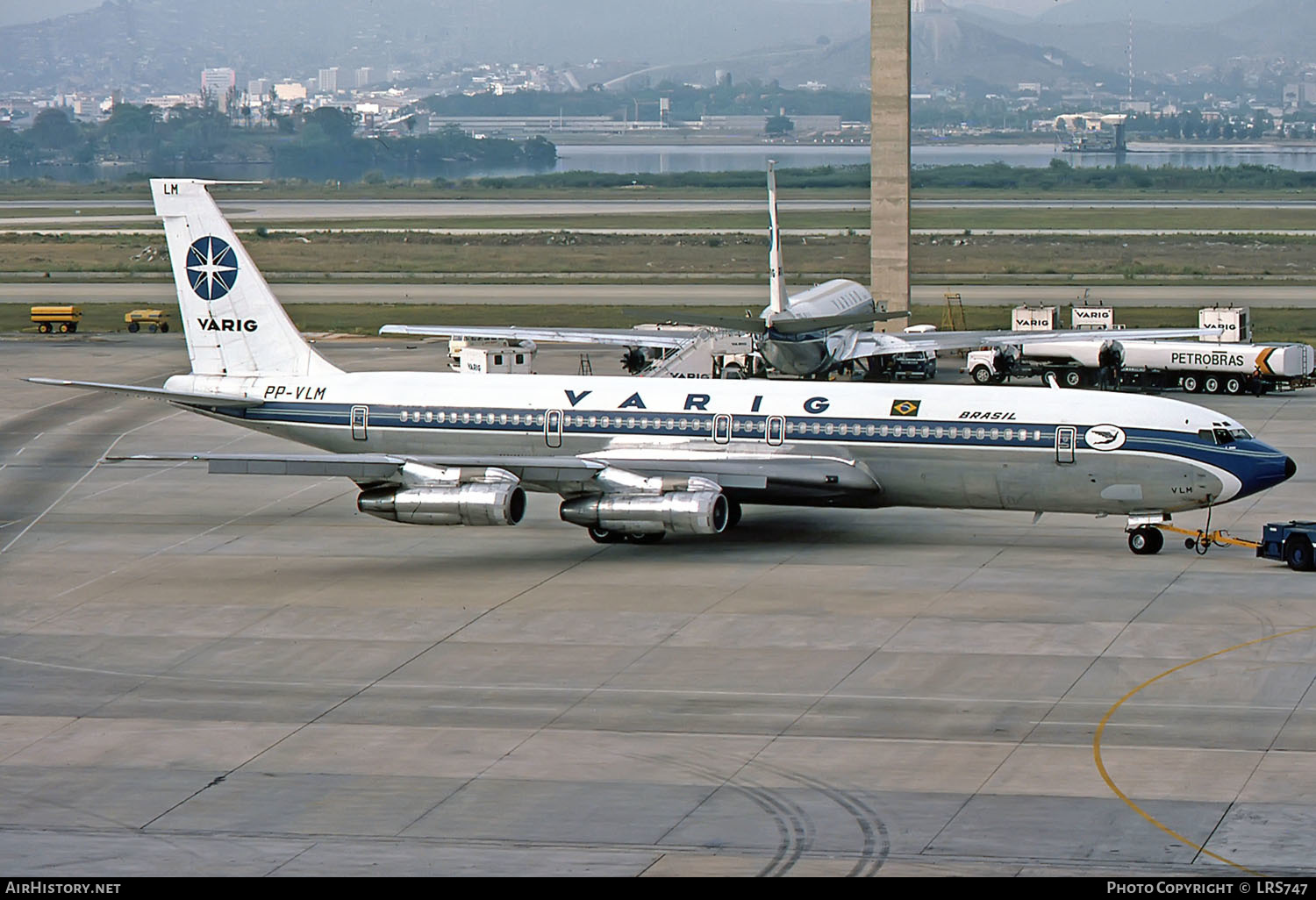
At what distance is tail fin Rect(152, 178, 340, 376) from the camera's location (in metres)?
52.2

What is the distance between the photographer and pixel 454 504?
45.2 metres

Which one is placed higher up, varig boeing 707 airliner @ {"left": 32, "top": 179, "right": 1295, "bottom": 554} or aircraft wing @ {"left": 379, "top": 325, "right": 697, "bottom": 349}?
varig boeing 707 airliner @ {"left": 32, "top": 179, "right": 1295, "bottom": 554}

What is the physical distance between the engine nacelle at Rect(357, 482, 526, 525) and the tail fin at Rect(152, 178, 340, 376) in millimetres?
7705

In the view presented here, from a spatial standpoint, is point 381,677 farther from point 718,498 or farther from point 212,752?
point 718,498

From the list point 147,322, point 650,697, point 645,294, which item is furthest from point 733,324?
point 645,294

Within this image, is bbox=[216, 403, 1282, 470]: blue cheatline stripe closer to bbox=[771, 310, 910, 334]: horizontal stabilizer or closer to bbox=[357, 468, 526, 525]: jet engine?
bbox=[357, 468, 526, 525]: jet engine

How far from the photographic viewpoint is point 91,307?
388 feet

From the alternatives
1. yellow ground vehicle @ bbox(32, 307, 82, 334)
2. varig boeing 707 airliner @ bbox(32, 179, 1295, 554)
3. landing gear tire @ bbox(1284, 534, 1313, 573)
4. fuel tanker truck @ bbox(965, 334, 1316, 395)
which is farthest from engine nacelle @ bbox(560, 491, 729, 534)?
yellow ground vehicle @ bbox(32, 307, 82, 334)

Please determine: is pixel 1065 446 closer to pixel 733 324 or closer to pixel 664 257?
pixel 733 324

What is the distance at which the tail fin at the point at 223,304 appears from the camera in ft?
171

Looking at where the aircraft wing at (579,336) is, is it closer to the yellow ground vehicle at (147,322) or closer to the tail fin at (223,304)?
the tail fin at (223,304)

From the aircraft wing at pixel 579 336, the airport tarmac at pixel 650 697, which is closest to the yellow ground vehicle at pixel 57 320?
the aircraft wing at pixel 579 336

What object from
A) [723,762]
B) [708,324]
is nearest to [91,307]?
[708,324]

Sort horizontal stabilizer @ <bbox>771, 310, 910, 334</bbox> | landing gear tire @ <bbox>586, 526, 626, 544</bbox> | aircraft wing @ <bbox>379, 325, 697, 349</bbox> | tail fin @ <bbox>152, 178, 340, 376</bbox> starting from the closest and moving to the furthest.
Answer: landing gear tire @ <bbox>586, 526, 626, 544</bbox> < tail fin @ <bbox>152, 178, 340, 376</bbox> < horizontal stabilizer @ <bbox>771, 310, 910, 334</bbox> < aircraft wing @ <bbox>379, 325, 697, 349</bbox>
